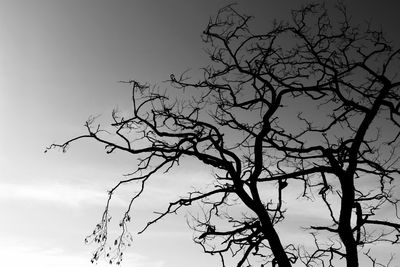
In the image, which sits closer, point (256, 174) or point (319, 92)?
point (256, 174)

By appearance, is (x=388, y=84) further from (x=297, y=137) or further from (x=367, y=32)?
(x=297, y=137)

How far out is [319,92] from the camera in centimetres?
984

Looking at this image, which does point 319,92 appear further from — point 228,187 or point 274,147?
point 228,187

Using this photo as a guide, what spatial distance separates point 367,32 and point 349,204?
3.85 meters

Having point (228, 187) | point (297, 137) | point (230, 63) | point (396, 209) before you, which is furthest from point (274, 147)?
point (396, 209)

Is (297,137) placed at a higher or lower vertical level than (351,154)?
higher

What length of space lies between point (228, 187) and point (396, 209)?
3751mm

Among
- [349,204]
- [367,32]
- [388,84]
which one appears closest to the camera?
[349,204]

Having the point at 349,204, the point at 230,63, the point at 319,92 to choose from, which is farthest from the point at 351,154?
the point at 230,63

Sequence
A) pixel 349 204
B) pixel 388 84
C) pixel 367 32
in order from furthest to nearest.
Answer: pixel 367 32
pixel 388 84
pixel 349 204

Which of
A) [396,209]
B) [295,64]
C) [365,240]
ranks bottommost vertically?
[365,240]

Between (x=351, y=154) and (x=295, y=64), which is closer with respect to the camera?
Result: (x=351, y=154)

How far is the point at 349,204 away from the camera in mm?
8562

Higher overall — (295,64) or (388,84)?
(295,64)
